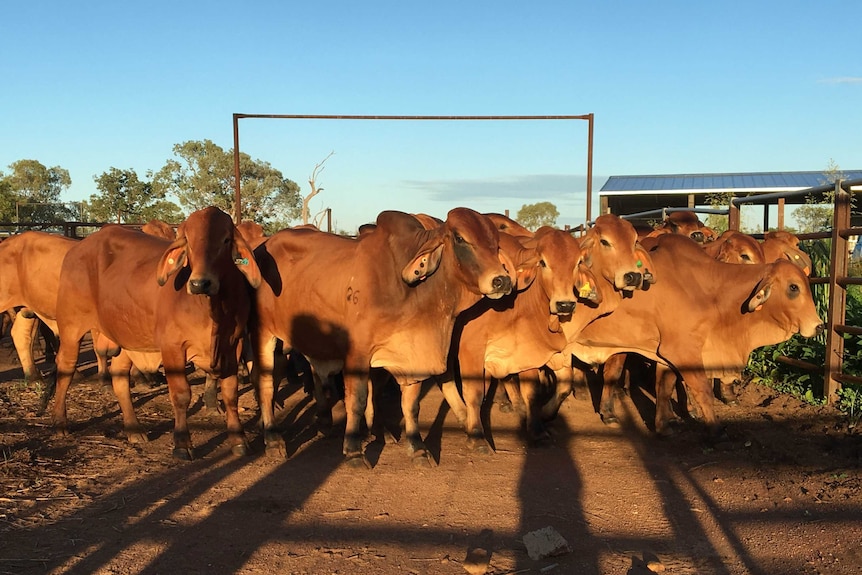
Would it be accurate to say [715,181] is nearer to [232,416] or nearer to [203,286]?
[232,416]

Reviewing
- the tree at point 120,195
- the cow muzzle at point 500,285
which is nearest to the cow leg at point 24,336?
the cow muzzle at point 500,285

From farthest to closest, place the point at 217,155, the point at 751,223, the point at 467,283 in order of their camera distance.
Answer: the point at 217,155, the point at 751,223, the point at 467,283

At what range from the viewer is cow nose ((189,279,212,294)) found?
543 centimetres

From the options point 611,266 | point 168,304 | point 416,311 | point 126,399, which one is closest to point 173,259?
point 168,304

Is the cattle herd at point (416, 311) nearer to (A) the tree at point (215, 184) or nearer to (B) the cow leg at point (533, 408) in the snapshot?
(B) the cow leg at point (533, 408)

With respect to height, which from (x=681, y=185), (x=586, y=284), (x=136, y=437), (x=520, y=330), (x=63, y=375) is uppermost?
(x=681, y=185)

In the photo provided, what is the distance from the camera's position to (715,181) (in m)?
30.6

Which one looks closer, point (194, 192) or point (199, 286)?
point (199, 286)

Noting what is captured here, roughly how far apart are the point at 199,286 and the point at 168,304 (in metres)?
0.82

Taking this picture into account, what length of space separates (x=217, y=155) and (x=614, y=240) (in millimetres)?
37710

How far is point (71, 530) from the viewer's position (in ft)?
14.6

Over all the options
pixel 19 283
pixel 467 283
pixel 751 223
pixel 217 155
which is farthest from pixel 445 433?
pixel 217 155

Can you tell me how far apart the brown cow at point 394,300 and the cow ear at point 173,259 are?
112 centimetres

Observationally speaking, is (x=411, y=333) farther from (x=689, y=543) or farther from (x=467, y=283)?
(x=689, y=543)
